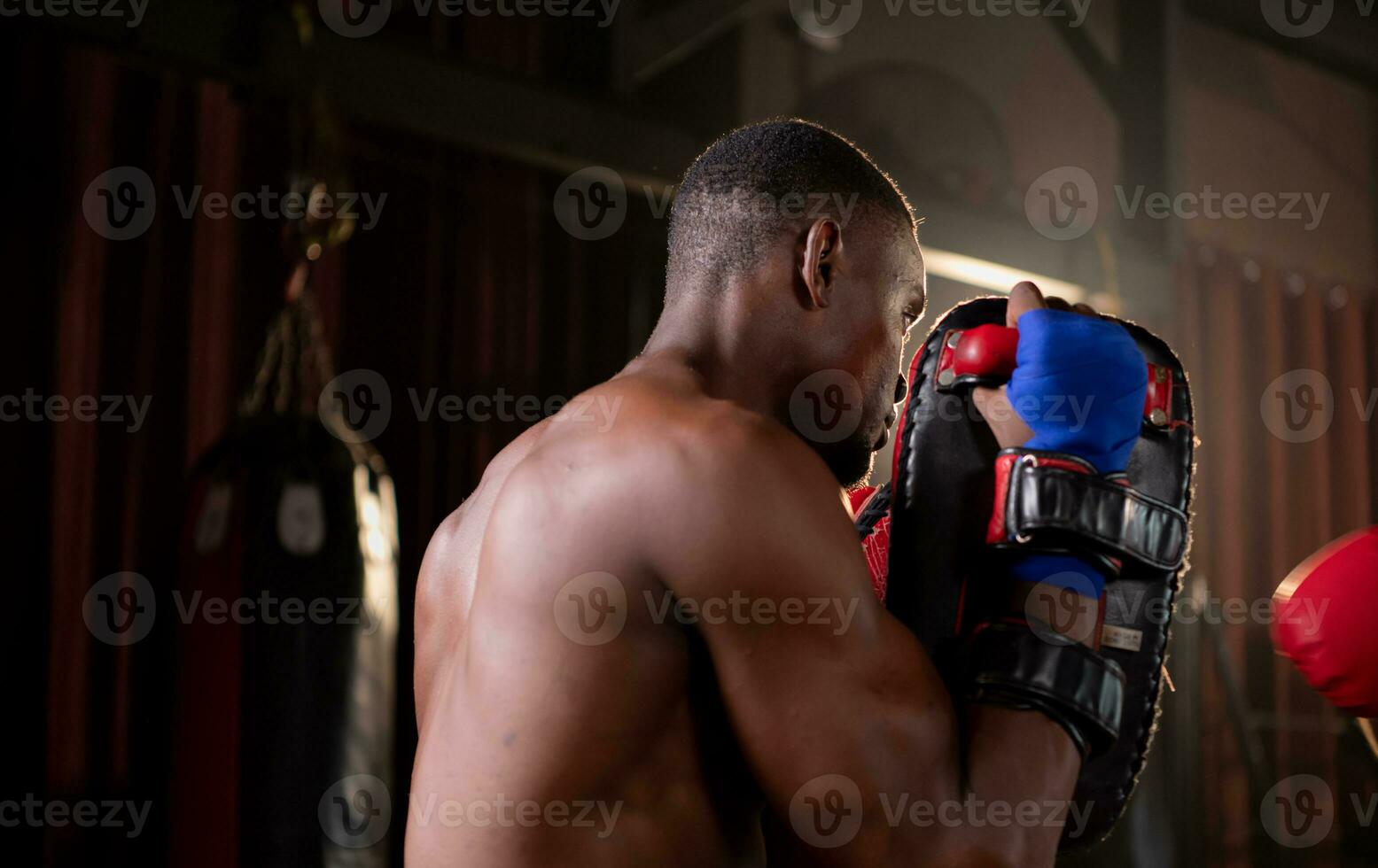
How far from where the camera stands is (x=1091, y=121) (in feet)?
17.8

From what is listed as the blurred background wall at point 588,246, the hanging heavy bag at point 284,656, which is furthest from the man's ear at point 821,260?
the blurred background wall at point 588,246

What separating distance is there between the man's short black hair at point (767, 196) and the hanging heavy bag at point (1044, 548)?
0.61 feet

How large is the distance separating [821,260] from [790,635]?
0.44 metres

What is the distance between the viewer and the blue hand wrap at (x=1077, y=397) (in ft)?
3.93

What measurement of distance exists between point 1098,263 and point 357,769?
11.1 feet

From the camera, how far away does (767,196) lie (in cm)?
133

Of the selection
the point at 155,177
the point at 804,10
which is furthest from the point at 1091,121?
the point at 155,177

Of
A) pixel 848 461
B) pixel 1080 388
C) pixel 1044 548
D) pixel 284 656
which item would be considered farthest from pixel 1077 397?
pixel 284 656

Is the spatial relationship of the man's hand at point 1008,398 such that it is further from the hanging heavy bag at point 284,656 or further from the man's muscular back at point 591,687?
the hanging heavy bag at point 284,656

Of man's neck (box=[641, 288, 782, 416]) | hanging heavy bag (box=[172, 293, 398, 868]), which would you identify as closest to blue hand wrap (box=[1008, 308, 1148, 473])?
man's neck (box=[641, 288, 782, 416])

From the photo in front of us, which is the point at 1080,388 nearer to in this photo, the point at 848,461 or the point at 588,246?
the point at 848,461

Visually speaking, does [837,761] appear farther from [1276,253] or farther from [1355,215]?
[1355,215]

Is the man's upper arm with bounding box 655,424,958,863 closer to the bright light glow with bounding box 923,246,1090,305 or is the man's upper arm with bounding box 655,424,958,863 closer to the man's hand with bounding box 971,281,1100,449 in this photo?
the man's hand with bounding box 971,281,1100,449

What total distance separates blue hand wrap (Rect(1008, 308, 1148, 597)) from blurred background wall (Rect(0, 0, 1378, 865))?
5.47 feet
